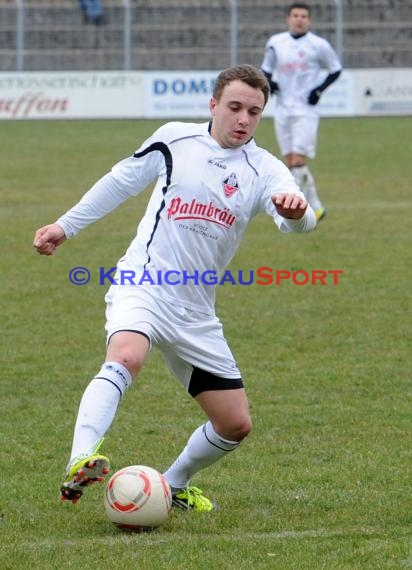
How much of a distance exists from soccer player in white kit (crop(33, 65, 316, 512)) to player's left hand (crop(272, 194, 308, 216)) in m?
0.04

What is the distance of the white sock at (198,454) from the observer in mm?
5016

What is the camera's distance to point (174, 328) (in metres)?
4.75

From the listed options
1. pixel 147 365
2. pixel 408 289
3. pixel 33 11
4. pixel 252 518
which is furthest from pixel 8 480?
pixel 33 11

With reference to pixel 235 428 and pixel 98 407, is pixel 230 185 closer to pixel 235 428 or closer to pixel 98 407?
pixel 235 428

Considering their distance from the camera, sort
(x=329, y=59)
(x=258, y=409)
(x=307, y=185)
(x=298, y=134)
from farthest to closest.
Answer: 1. (x=329, y=59)
2. (x=298, y=134)
3. (x=307, y=185)
4. (x=258, y=409)

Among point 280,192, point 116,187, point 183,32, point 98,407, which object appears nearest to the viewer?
point 98,407

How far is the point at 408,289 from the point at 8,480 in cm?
549

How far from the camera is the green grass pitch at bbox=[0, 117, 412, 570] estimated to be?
4523 millimetres

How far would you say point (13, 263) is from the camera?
11.2 m

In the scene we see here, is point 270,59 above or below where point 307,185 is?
above

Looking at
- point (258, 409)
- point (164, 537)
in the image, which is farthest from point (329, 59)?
point (164, 537)

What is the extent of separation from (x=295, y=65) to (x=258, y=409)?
8.65 metres

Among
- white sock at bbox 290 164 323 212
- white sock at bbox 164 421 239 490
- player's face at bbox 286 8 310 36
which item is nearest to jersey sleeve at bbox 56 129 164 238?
white sock at bbox 164 421 239 490

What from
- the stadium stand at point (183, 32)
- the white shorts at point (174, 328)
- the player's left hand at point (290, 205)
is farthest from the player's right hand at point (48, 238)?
the stadium stand at point (183, 32)
